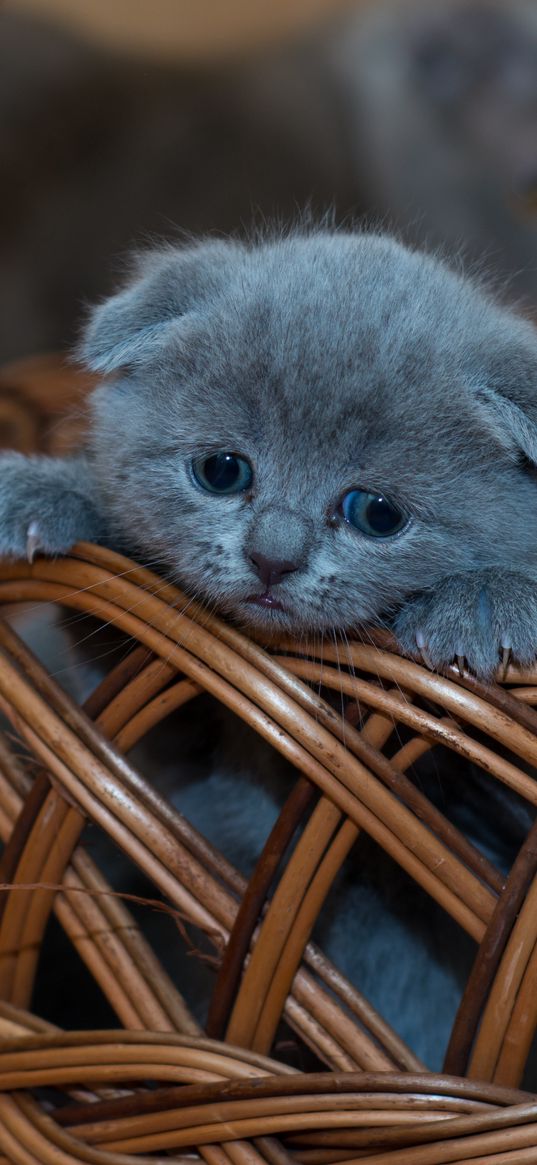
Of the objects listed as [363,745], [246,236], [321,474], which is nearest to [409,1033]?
[363,745]

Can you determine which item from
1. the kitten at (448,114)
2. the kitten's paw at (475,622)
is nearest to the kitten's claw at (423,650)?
the kitten's paw at (475,622)

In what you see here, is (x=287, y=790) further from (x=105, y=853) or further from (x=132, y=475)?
(x=132, y=475)

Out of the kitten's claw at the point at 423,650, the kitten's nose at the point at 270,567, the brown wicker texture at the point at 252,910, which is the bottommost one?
the brown wicker texture at the point at 252,910

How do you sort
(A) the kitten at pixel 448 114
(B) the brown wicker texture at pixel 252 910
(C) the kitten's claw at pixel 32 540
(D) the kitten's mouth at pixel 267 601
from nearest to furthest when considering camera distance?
(B) the brown wicker texture at pixel 252 910 < (D) the kitten's mouth at pixel 267 601 < (C) the kitten's claw at pixel 32 540 < (A) the kitten at pixel 448 114

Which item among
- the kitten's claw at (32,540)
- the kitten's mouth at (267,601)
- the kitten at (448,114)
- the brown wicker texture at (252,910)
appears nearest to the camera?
the brown wicker texture at (252,910)

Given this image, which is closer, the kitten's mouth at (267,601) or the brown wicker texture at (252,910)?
the brown wicker texture at (252,910)

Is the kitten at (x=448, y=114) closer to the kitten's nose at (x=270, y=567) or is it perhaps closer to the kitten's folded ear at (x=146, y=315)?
the kitten's folded ear at (x=146, y=315)

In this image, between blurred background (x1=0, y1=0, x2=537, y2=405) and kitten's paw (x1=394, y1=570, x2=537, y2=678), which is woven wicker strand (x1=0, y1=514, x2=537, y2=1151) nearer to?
kitten's paw (x1=394, y1=570, x2=537, y2=678)
